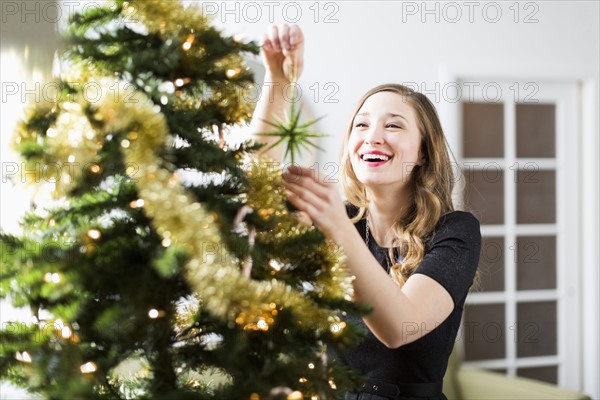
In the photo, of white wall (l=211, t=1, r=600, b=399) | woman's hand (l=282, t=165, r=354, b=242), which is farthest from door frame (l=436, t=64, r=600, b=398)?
woman's hand (l=282, t=165, r=354, b=242)

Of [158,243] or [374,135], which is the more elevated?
[374,135]

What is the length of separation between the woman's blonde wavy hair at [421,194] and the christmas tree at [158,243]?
0.66 m

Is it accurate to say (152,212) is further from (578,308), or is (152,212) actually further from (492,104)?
(578,308)

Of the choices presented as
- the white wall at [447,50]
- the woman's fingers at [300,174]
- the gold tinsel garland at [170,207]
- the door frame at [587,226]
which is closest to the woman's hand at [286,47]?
the woman's fingers at [300,174]

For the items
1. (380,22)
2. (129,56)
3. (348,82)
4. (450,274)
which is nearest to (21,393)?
(129,56)

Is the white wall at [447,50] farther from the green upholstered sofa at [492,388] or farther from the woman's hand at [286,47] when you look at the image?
the woman's hand at [286,47]

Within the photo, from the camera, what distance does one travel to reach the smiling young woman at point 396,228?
3.75 ft

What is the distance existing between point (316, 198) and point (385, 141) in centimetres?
61

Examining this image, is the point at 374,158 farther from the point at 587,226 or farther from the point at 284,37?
the point at 587,226

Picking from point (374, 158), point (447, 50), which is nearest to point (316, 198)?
point (374, 158)

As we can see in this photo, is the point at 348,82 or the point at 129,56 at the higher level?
the point at 348,82

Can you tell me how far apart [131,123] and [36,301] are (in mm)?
268

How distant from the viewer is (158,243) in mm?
884

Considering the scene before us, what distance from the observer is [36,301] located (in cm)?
88
